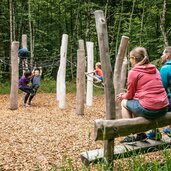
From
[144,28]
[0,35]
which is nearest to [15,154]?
[0,35]

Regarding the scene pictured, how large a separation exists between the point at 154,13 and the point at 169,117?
15436 millimetres

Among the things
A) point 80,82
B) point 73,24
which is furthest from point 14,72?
point 73,24

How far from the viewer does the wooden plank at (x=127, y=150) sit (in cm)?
429

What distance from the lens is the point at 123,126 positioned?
434 cm

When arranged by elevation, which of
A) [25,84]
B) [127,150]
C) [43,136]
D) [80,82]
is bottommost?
[43,136]

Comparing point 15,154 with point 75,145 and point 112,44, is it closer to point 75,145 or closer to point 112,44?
point 75,145

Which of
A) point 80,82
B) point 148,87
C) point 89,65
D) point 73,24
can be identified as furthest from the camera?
point 73,24

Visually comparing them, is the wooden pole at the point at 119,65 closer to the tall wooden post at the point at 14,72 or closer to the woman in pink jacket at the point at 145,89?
the woman in pink jacket at the point at 145,89

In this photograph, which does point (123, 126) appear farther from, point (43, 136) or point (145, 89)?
point (43, 136)

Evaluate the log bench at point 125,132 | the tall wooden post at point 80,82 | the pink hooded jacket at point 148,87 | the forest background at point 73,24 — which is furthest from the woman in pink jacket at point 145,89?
the forest background at point 73,24

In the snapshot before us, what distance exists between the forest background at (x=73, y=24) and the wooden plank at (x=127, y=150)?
12.7 m

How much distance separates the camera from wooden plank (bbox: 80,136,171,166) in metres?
4.29

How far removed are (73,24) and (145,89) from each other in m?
19.2

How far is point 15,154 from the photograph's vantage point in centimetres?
562
